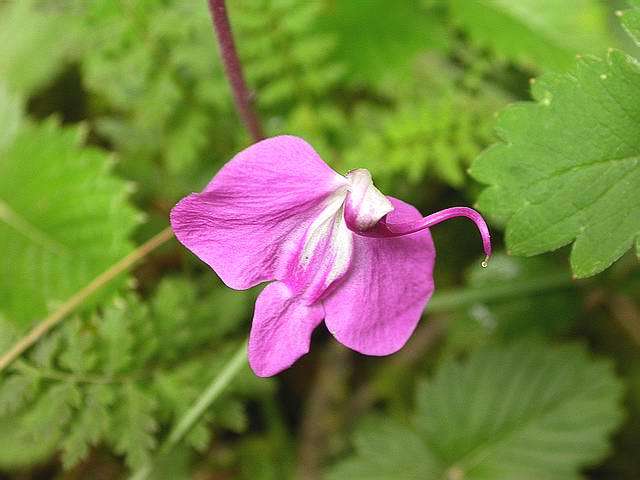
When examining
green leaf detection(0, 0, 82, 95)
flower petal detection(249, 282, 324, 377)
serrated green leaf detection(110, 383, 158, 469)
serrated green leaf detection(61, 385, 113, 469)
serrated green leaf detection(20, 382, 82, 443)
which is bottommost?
serrated green leaf detection(110, 383, 158, 469)

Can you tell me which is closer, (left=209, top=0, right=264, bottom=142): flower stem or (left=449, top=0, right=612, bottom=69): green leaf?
(left=209, top=0, right=264, bottom=142): flower stem

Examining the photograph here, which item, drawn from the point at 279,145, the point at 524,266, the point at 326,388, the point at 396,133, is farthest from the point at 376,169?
the point at 279,145

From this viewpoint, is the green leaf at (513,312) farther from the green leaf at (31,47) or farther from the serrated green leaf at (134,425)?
the green leaf at (31,47)

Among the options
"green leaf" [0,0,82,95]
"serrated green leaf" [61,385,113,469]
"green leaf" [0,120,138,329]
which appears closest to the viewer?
"serrated green leaf" [61,385,113,469]

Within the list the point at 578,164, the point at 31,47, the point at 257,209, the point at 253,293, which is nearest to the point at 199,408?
the point at 253,293

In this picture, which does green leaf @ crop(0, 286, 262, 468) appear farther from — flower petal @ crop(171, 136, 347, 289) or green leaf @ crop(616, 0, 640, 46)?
green leaf @ crop(616, 0, 640, 46)

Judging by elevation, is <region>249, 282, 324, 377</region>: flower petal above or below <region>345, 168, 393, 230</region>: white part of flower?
below

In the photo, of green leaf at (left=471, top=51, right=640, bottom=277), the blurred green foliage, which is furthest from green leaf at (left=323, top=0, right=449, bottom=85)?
green leaf at (left=471, top=51, right=640, bottom=277)

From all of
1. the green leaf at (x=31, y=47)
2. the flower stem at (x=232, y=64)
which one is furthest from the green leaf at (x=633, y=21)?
the green leaf at (x=31, y=47)
